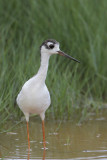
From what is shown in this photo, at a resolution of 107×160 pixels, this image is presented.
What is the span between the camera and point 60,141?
22.2ft

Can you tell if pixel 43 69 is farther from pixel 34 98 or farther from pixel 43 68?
pixel 34 98

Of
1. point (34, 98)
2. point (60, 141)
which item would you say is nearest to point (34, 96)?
point (34, 98)

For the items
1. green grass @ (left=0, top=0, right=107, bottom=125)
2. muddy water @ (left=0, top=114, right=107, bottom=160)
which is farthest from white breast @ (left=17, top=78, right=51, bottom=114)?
green grass @ (left=0, top=0, right=107, bottom=125)

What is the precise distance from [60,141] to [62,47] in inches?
100

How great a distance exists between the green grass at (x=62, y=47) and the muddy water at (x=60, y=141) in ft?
0.88

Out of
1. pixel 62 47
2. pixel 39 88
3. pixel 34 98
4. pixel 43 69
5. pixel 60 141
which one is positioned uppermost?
pixel 62 47

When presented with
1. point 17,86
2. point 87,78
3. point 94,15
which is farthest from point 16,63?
point 94,15

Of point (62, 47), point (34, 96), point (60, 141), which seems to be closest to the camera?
point (34, 96)

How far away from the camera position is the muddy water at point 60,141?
6113mm

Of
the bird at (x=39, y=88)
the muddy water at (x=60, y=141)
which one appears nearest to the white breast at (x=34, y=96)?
the bird at (x=39, y=88)

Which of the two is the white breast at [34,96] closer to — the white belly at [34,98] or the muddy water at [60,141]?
the white belly at [34,98]

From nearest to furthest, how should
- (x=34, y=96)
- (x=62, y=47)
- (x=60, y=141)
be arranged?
(x=34, y=96), (x=60, y=141), (x=62, y=47)

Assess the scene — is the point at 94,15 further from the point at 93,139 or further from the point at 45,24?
the point at 93,139

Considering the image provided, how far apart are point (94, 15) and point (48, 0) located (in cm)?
88
